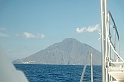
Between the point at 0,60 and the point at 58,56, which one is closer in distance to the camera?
the point at 0,60

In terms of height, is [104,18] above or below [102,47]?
above

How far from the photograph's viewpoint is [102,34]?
8.95ft

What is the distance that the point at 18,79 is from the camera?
0.41 meters

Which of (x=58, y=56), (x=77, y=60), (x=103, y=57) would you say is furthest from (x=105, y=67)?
(x=58, y=56)

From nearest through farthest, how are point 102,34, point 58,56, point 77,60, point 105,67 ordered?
point 105,67, point 102,34, point 77,60, point 58,56

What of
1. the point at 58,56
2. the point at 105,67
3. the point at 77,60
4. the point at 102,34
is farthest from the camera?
the point at 58,56

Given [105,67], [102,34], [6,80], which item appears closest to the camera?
[6,80]

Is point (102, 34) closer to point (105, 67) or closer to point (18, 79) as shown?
point (105, 67)

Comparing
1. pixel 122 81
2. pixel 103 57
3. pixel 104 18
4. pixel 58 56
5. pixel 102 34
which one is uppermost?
pixel 58 56

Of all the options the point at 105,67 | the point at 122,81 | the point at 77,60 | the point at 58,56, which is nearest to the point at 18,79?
the point at 105,67

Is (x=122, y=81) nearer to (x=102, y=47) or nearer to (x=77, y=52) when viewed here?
(x=102, y=47)

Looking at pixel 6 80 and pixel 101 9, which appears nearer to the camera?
pixel 6 80

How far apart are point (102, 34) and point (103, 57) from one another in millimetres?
291

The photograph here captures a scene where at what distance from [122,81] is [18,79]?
292 centimetres
